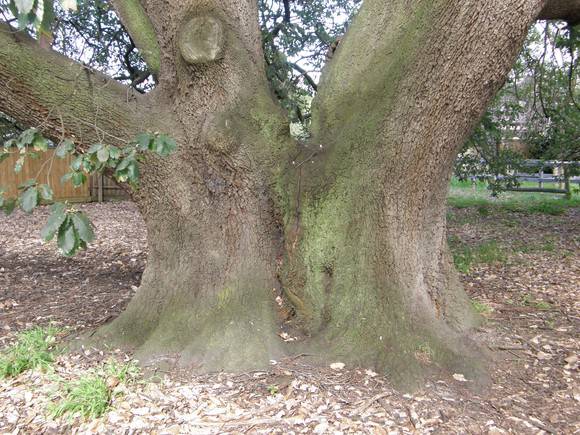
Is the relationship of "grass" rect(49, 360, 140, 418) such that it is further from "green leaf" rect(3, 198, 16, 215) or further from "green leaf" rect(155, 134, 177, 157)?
"green leaf" rect(155, 134, 177, 157)

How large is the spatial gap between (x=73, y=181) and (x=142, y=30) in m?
1.97

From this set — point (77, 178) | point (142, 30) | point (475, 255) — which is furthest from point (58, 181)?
point (77, 178)

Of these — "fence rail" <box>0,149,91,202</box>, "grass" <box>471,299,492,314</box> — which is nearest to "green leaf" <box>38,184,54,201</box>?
"grass" <box>471,299,492,314</box>

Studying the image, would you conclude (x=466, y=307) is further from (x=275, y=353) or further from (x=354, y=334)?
(x=275, y=353)

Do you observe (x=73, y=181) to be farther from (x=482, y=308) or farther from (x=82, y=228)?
(x=482, y=308)

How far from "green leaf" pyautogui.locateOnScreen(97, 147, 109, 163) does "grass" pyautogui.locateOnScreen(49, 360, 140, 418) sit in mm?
1356

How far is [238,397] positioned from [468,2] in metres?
2.55

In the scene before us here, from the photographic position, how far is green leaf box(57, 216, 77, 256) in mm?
2076

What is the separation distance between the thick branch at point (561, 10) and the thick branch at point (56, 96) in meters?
3.31

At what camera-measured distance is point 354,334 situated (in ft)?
10.5

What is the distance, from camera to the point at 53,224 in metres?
2.11

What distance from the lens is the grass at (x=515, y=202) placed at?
11.3m

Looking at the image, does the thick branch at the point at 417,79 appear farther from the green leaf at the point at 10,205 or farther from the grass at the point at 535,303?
the green leaf at the point at 10,205

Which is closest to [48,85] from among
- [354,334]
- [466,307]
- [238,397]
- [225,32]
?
[225,32]
